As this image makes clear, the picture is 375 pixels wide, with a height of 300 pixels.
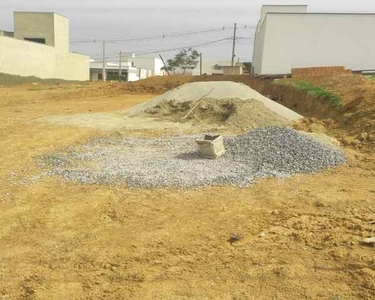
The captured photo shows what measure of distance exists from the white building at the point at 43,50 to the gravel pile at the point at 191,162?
28.0 m

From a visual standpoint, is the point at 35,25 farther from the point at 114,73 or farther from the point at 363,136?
the point at 363,136

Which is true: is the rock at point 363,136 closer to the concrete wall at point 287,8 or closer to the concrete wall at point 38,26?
the concrete wall at point 287,8

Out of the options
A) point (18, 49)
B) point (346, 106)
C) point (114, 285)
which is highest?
point (18, 49)

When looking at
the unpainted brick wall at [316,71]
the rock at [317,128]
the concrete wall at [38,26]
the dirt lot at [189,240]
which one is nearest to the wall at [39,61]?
the concrete wall at [38,26]

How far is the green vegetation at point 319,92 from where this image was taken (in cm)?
1271

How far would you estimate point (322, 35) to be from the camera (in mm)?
24375

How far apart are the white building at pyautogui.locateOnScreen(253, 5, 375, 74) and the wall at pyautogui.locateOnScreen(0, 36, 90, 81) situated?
69.1ft

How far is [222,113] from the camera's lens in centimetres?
1279

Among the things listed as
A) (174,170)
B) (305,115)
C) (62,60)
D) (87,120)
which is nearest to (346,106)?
(305,115)

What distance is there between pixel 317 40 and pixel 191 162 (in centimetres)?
2018

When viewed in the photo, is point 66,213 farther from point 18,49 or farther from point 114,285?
point 18,49

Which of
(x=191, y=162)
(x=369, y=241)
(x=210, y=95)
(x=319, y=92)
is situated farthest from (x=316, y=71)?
(x=369, y=241)

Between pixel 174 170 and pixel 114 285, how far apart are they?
3521 mm

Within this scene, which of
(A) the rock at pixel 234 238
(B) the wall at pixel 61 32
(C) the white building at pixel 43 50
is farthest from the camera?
(B) the wall at pixel 61 32
